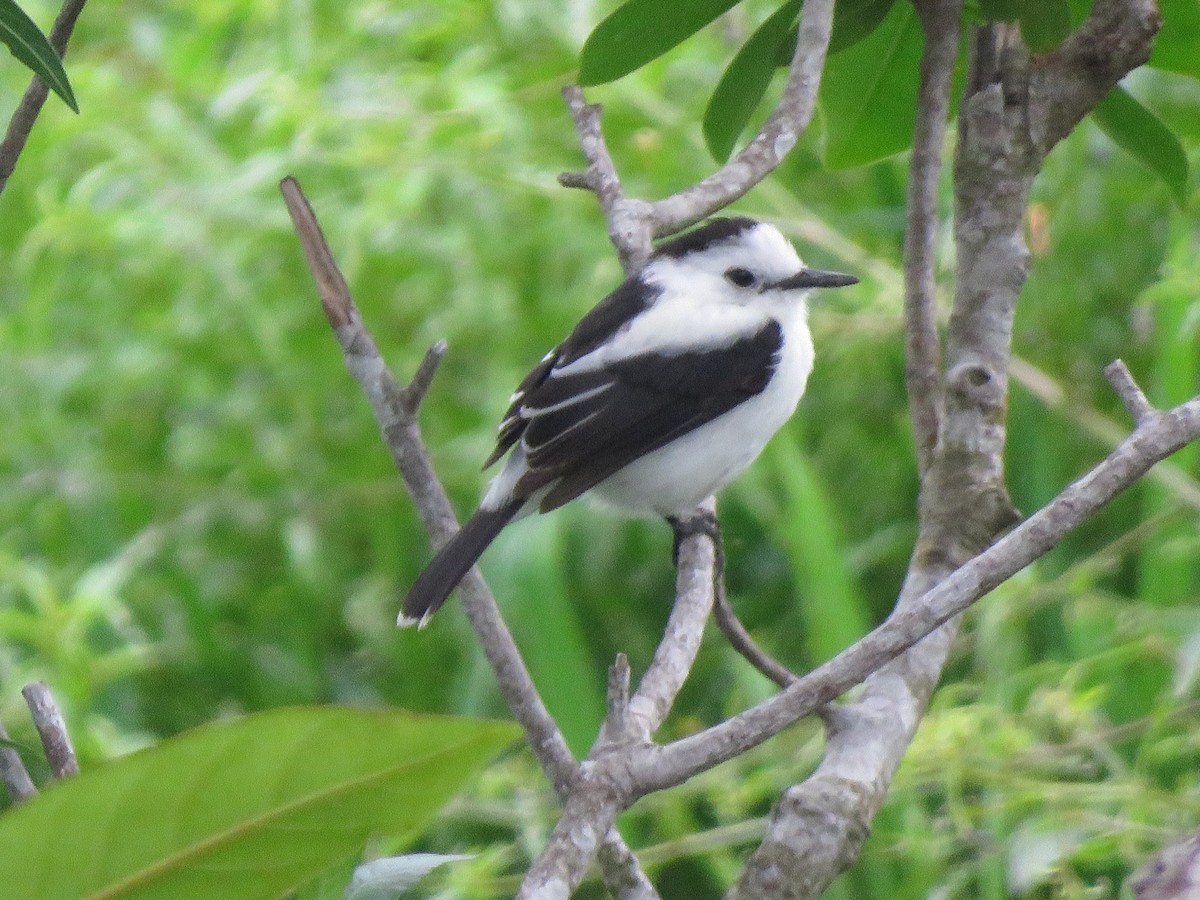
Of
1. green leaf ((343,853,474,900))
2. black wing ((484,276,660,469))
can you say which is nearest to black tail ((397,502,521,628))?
black wing ((484,276,660,469))

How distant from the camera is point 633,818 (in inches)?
121

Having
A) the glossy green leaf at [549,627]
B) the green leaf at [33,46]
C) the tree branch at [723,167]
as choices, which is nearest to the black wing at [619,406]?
the glossy green leaf at [549,627]

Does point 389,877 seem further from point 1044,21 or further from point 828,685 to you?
point 1044,21

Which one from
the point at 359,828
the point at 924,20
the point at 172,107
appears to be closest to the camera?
the point at 359,828

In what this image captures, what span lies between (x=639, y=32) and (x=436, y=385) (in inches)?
88.9

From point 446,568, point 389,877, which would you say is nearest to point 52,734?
point 389,877

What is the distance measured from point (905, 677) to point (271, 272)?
2.63 m

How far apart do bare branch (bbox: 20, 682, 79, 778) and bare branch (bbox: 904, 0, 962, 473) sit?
3.95ft

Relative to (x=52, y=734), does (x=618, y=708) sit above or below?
Answer: below

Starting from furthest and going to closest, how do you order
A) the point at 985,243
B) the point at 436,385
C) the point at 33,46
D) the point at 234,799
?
1. the point at 436,385
2. the point at 985,243
3. the point at 33,46
4. the point at 234,799

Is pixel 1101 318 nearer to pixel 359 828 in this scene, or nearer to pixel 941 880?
pixel 941 880

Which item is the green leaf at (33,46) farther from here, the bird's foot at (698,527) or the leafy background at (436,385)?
the leafy background at (436,385)

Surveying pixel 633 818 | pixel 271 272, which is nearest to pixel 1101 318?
pixel 633 818

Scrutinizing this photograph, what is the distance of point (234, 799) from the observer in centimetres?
77
